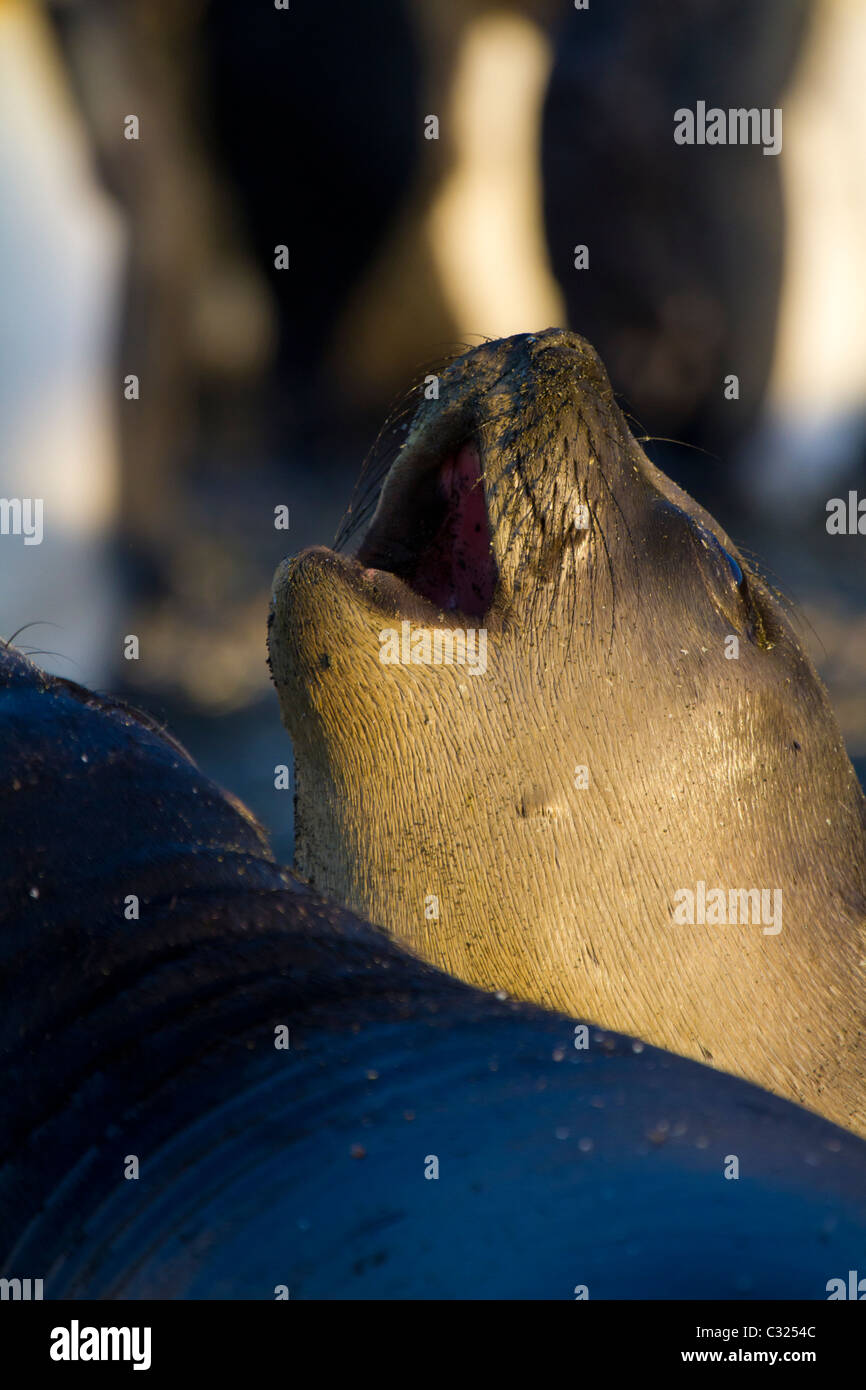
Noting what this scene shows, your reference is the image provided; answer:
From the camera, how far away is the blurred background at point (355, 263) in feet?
20.2

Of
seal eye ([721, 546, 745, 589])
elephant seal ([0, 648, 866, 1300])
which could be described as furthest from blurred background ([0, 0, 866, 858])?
elephant seal ([0, 648, 866, 1300])

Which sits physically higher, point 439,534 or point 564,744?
point 439,534

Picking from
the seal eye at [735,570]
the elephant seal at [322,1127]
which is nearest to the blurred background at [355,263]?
the seal eye at [735,570]

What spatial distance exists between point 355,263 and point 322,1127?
20.3ft

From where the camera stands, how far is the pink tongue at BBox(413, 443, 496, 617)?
8.02ft

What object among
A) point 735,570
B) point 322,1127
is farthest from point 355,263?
point 322,1127

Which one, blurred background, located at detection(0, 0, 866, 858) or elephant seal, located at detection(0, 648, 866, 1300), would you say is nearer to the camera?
elephant seal, located at detection(0, 648, 866, 1300)

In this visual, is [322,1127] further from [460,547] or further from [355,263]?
[355,263]

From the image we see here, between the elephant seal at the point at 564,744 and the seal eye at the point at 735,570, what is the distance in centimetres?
6

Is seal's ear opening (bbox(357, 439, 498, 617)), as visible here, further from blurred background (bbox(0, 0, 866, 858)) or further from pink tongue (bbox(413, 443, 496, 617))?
blurred background (bbox(0, 0, 866, 858))

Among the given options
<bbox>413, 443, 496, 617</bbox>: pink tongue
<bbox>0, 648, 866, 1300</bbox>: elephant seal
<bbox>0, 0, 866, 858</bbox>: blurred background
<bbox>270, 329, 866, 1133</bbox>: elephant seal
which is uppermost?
<bbox>0, 0, 866, 858</bbox>: blurred background

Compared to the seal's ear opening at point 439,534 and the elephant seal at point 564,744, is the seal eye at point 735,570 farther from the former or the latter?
the seal's ear opening at point 439,534

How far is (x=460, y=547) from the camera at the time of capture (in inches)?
98.0

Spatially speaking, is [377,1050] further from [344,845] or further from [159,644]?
[159,644]
